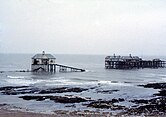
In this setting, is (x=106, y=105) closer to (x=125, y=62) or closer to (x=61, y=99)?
(x=61, y=99)

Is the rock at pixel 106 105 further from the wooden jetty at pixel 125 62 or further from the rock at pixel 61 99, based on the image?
the wooden jetty at pixel 125 62

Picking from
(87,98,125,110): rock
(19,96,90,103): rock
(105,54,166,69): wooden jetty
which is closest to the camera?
(87,98,125,110): rock

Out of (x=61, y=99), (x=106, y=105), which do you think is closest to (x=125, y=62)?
(x=61, y=99)

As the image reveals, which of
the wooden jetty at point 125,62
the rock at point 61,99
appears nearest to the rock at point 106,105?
the rock at point 61,99

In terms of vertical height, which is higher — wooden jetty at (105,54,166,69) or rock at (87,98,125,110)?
wooden jetty at (105,54,166,69)

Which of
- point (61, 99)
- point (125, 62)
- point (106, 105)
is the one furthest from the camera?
point (125, 62)

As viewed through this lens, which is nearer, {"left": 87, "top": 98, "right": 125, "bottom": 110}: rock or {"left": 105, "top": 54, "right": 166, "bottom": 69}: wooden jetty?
{"left": 87, "top": 98, "right": 125, "bottom": 110}: rock

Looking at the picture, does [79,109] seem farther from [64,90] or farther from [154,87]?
[154,87]

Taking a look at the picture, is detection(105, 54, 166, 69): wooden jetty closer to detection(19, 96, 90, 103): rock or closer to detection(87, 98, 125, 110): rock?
detection(19, 96, 90, 103): rock

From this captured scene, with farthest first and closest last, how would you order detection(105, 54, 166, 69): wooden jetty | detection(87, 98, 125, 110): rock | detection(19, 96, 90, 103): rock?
detection(105, 54, 166, 69): wooden jetty
detection(19, 96, 90, 103): rock
detection(87, 98, 125, 110): rock

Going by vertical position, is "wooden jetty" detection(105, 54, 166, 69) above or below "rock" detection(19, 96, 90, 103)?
above

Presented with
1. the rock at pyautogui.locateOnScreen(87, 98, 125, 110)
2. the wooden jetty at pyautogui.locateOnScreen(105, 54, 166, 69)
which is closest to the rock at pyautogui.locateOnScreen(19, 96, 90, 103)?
the rock at pyautogui.locateOnScreen(87, 98, 125, 110)

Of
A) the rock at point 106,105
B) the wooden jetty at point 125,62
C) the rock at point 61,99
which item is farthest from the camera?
the wooden jetty at point 125,62

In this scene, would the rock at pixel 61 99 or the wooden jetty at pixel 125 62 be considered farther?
the wooden jetty at pixel 125 62
